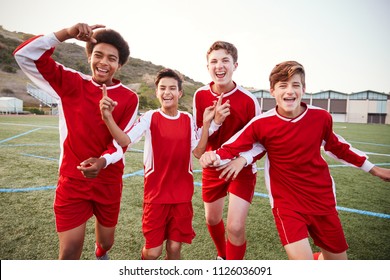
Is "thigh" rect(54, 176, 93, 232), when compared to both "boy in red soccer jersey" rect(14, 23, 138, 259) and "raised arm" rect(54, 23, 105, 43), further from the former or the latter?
"raised arm" rect(54, 23, 105, 43)

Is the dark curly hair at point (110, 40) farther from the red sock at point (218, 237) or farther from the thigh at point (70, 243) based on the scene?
the red sock at point (218, 237)

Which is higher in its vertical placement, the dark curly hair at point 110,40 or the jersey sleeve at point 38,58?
the dark curly hair at point 110,40

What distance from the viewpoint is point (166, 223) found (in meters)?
2.39

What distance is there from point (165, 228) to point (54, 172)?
12.9 ft

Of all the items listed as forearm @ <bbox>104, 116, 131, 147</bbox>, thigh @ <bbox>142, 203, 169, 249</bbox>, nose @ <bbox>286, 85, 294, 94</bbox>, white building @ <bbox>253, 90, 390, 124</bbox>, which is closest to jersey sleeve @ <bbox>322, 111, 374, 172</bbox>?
nose @ <bbox>286, 85, 294, 94</bbox>

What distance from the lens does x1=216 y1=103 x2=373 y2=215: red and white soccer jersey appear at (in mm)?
2203

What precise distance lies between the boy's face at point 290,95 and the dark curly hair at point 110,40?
52.6 inches

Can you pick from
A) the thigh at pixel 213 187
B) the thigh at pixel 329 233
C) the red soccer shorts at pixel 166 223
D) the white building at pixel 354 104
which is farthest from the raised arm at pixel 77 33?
the white building at pixel 354 104

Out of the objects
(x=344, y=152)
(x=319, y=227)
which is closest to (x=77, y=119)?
(x=319, y=227)

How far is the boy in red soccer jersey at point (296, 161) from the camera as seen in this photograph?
2148mm

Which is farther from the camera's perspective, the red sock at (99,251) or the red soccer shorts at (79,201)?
the red sock at (99,251)

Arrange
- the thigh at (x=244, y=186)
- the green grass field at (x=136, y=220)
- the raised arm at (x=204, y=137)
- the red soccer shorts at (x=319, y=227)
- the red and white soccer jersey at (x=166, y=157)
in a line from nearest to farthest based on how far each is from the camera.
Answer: the red soccer shorts at (x=319, y=227) < the red and white soccer jersey at (x=166, y=157) < the raised arm at (x=204, y=137) < the thigh at (x=244, y=186) < the green grass field at (x=136, y=220)

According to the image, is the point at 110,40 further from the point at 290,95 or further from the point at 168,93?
the point at 290,95

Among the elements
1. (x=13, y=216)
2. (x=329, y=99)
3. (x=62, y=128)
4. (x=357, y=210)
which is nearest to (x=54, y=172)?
(x=13, y=216)
